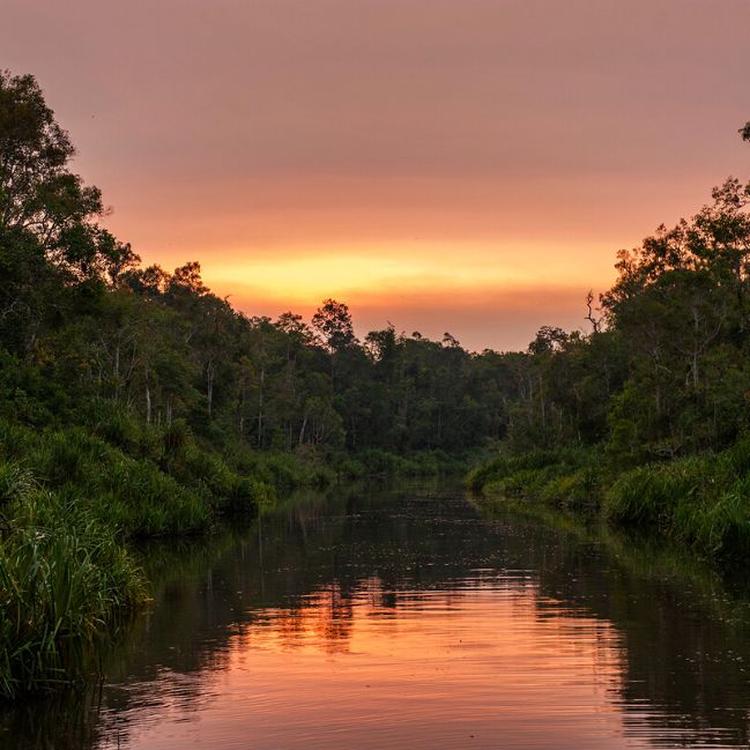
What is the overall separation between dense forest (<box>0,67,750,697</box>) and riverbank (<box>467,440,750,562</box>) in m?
0.10

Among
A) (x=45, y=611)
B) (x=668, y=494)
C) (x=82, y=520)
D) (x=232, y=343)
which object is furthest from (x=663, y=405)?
(x=232, y=343)

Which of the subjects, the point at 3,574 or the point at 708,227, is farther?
the point at 708,227

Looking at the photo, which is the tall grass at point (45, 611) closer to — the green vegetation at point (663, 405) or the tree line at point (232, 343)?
the green vegetation at point (663, 405)

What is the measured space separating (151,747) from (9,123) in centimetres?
4134

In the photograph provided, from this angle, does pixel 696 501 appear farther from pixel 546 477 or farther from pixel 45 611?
pixel 546 477

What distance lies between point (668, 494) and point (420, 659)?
2285 centimetres

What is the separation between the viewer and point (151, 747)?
36.7 feet

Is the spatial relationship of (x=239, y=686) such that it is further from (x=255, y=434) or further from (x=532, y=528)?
(x=255, y=434)

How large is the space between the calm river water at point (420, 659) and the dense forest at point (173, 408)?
4.87 ft

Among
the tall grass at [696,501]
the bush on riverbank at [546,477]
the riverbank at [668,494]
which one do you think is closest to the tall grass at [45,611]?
the tall grass at [696,501]

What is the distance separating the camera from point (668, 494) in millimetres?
36688

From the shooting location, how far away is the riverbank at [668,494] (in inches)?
1088

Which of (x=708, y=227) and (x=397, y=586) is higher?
(x=708, y=227)

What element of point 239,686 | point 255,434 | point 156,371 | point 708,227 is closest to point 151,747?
point 239,686
